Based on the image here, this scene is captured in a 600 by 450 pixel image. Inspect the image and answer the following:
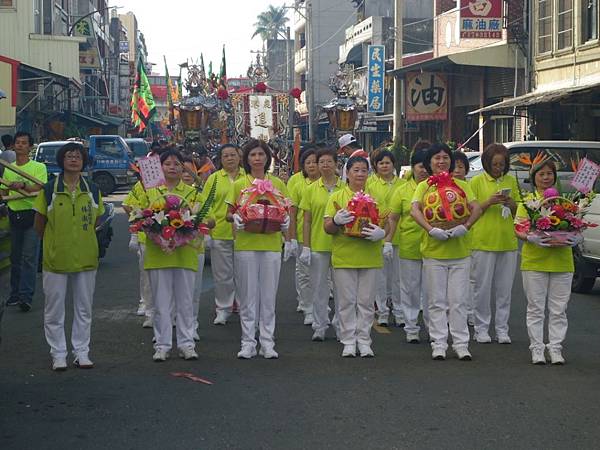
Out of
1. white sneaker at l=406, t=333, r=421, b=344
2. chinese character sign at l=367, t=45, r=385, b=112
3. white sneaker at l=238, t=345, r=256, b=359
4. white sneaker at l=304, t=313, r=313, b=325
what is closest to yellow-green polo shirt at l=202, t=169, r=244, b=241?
white sneaker at l=304, t=313, r=313, b=325

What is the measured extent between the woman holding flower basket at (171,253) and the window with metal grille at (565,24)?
21062 mm

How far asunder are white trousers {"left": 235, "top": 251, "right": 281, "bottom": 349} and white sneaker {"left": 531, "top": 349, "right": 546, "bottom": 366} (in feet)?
7.29

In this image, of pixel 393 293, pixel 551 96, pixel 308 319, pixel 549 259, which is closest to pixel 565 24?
pixel 551 96

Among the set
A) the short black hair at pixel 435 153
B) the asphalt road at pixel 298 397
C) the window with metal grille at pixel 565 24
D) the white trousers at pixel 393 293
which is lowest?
the asphalt road at pixel 298 397

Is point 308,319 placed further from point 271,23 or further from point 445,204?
point 271,23

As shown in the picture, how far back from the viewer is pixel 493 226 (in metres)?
9.52

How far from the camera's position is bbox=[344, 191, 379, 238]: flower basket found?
873 centimetres

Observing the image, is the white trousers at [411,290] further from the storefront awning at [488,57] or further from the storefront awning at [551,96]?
the storefront awning at [488,57]

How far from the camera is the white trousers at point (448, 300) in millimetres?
8758

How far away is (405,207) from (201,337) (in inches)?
91.6

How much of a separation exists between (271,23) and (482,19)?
69.9m

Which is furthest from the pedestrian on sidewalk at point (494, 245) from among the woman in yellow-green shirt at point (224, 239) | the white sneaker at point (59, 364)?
the white sneaker at point (59, 364)

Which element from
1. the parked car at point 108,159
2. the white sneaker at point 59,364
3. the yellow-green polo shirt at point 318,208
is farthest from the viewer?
the parked car at point 108,159

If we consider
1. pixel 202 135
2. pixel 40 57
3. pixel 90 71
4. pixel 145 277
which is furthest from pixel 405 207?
pixel 90 71
